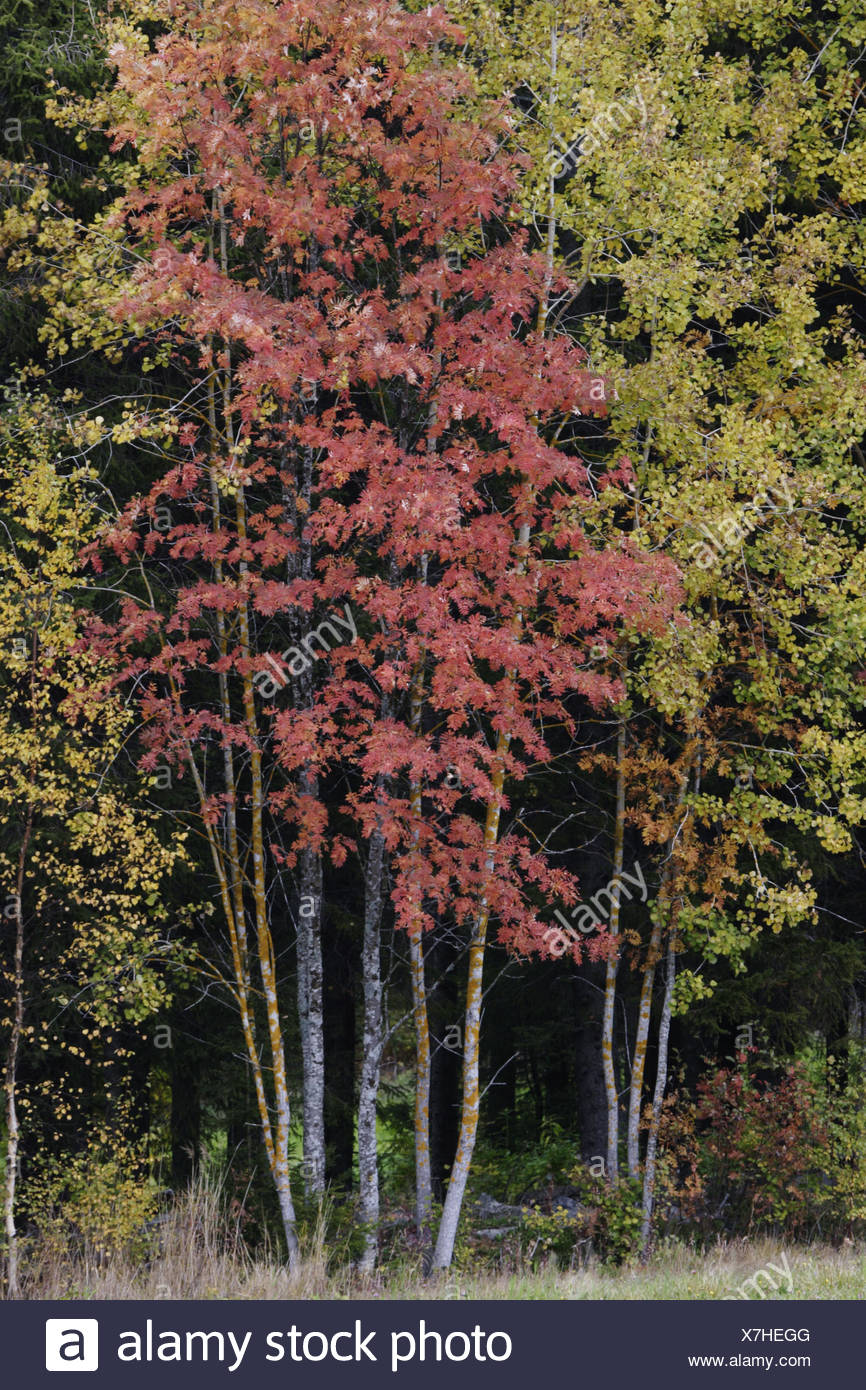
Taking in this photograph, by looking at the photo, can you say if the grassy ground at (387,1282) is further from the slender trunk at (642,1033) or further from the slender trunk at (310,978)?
the slender trunk at (642,1033)

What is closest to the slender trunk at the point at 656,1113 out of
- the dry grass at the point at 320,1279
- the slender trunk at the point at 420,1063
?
the dry grass at the point at 320,1279

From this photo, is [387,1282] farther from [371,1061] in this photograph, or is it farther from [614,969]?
[614,969]

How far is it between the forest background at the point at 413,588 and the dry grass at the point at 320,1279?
193 millimetres

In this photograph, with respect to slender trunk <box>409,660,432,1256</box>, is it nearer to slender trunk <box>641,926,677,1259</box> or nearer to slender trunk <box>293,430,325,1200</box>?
slender trunk <box>293,430,325,1200</box>

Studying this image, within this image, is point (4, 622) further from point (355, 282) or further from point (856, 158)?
point (856, 158)

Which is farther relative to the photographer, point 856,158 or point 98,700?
point 856,158

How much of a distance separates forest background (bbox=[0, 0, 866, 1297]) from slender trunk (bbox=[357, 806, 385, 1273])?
5cm

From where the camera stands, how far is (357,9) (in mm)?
10898

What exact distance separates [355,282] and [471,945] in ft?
18.9

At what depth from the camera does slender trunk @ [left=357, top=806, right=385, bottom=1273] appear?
1115 centimetres

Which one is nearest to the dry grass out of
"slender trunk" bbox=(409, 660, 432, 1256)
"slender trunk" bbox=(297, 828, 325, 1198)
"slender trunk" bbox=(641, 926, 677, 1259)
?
"slender trunk" bbox=(409, 660, 432, 1256)

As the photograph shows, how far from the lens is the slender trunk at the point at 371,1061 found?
36.6ft

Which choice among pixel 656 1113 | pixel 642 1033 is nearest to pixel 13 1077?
pixel 642 1033

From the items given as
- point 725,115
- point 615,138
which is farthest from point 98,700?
point 725,115
